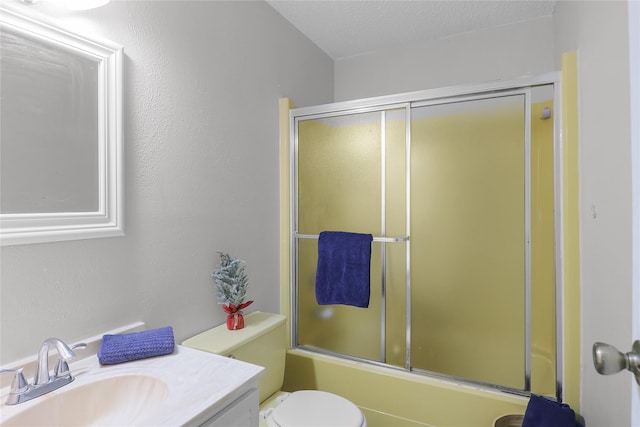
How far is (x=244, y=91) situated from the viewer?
1744mm

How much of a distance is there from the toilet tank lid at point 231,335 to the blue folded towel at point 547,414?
1.14 metres

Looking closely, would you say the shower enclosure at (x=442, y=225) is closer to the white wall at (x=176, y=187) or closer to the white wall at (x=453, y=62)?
the white wall at (x=176, y=187)

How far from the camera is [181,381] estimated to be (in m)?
0.92

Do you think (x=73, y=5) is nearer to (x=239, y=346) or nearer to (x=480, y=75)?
(x=239, y=346)

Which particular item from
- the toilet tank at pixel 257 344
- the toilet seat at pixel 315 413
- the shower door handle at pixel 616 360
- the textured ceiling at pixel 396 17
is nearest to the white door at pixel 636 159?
the shower door handle at pixel 616 360

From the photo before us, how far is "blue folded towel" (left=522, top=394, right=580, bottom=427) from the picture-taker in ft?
4.33

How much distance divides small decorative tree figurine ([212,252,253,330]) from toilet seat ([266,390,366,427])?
400mm

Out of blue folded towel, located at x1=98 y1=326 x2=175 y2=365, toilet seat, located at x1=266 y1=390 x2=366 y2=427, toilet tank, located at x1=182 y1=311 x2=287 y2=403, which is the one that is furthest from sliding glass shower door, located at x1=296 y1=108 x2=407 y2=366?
blue folded towel, located at x1=98 y1=326 x2=175 y2=365

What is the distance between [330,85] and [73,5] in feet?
6.18

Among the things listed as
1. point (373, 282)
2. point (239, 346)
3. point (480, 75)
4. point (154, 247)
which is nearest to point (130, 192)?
point (154, 247)

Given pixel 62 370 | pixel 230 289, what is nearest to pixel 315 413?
pixel 230 289

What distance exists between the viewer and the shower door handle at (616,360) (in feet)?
1.65

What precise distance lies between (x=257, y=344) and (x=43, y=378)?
0.80 m

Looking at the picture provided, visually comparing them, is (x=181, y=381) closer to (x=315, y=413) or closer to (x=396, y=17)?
(x=315, y=413)
